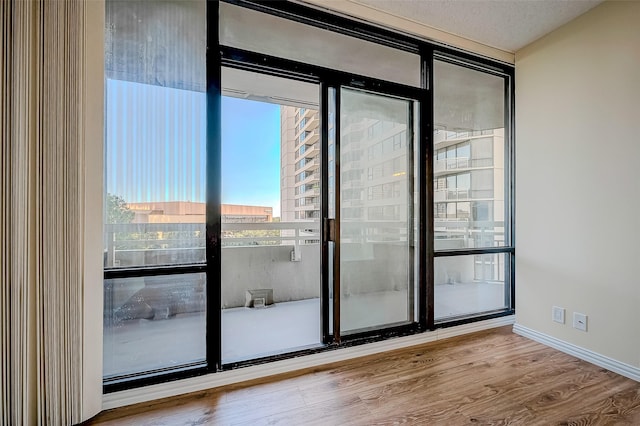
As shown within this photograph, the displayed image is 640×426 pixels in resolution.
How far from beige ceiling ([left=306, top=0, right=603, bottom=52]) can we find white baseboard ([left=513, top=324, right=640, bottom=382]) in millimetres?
2708

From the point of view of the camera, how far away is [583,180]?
8.40 feet

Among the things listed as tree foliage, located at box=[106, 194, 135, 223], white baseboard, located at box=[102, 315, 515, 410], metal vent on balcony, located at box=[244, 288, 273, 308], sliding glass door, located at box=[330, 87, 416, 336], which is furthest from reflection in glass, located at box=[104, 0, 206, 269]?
metal vent on balcony, located at box=[244, 288, 273, 308]

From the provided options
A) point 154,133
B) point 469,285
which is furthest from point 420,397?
point 154,133

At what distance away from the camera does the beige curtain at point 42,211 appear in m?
1.58

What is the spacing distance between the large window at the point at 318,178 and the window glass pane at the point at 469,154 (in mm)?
15

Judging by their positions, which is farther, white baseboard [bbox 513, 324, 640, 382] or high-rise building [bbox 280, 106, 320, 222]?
high-rise building [bbox 280, 106, 320, 222]

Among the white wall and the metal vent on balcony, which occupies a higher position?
the white wall

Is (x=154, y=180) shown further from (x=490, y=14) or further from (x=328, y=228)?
(x=490, y=14)

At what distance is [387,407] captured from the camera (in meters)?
1.91

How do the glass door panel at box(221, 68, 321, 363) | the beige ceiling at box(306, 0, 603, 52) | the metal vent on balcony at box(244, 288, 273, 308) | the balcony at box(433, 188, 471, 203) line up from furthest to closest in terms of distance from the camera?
the metal vent on balcony at box(244, 288, 273, 308)
the glass door panel at box(221, 68, 321, 363)
the balcony at box(433, 188, 471, 203)
the beige ceiling at box(306, 0, 603, 52)

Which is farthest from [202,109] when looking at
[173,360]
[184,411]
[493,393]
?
[493,393]

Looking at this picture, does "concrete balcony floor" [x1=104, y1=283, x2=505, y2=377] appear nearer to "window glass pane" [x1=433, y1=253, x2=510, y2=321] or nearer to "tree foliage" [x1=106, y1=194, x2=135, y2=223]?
"window glass pane" [x1=433, y1=253, x2=510, y2=321]

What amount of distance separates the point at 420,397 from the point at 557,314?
5.41 feet

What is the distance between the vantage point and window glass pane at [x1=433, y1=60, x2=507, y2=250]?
2.96 m
